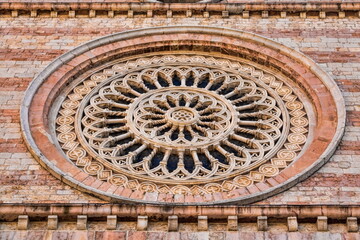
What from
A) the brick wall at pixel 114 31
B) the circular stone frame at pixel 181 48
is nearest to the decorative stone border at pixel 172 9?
the brick wall at pixel 114 31

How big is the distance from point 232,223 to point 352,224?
204cm

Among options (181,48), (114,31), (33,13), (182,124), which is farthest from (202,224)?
(33,13)

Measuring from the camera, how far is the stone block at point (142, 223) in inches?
542

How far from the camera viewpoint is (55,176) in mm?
15453

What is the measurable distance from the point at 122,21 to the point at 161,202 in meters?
7.44

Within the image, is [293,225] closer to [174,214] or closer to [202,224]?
[202,224]

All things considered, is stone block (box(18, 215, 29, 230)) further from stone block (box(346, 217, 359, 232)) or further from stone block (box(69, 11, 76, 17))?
stone block (box(69, 11, 76, 17))

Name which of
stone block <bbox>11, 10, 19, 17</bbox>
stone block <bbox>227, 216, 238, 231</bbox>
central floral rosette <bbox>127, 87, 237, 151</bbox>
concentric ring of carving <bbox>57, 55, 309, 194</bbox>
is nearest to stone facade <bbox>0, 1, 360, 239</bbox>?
stone block <bbox>11, 10, 19, 17</bbox>

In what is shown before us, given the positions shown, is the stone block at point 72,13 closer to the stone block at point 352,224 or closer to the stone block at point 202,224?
the stone block at point 202,224

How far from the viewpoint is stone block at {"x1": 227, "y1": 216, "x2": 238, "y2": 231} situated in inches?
541

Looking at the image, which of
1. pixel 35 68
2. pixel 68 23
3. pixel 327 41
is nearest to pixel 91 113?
pixel 35 68

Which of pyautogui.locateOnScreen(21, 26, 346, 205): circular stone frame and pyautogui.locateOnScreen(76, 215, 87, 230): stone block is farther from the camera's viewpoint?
pyautogui.locateOnScreen(21, 26, 346, 205): circular stone frame

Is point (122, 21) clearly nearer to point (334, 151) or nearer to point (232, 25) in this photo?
point (232, 25)

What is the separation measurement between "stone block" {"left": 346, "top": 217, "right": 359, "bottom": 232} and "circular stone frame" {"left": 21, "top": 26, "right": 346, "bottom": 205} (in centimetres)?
173
